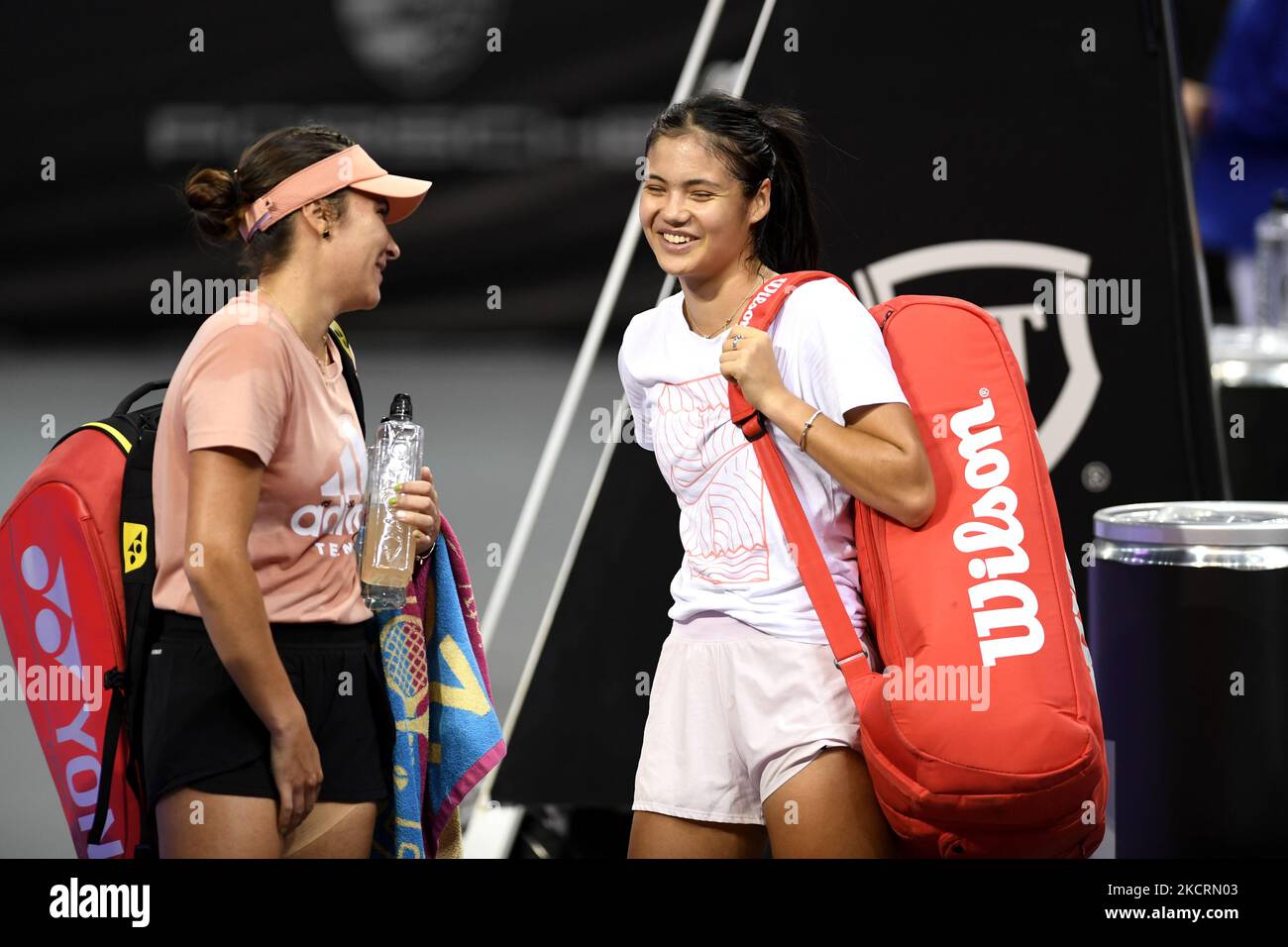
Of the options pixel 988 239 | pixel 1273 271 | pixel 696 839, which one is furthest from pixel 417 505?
pixel 1273 271

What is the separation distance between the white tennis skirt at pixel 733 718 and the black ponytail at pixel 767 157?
72cm

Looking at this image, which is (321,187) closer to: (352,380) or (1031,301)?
(352,380)

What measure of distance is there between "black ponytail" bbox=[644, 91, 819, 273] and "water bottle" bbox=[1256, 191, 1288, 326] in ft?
10.6

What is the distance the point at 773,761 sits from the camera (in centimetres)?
254

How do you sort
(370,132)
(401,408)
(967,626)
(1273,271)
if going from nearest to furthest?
(967,626), (401,408), (370,132), (1273,271)

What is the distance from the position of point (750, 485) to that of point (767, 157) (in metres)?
0.61

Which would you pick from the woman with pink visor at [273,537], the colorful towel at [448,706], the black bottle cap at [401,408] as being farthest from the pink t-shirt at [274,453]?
the colorful towel at [448,706]

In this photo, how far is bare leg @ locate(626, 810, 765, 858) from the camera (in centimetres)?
263

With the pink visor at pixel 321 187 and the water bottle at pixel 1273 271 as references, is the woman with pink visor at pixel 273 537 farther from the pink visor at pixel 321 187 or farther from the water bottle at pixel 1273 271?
the water bottle at pixel 1273 271

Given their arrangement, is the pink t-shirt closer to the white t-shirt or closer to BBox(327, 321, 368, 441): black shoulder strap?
BBox(327, 321, 368, 441): black shoulder strap

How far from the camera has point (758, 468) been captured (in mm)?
2584

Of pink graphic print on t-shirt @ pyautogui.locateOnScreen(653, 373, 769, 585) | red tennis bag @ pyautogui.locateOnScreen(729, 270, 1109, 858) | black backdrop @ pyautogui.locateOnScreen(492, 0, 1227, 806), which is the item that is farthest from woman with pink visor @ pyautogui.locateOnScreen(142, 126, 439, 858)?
black backdrop @ pyautogui.locateOnScreen(492, 0, 1227, 806)
